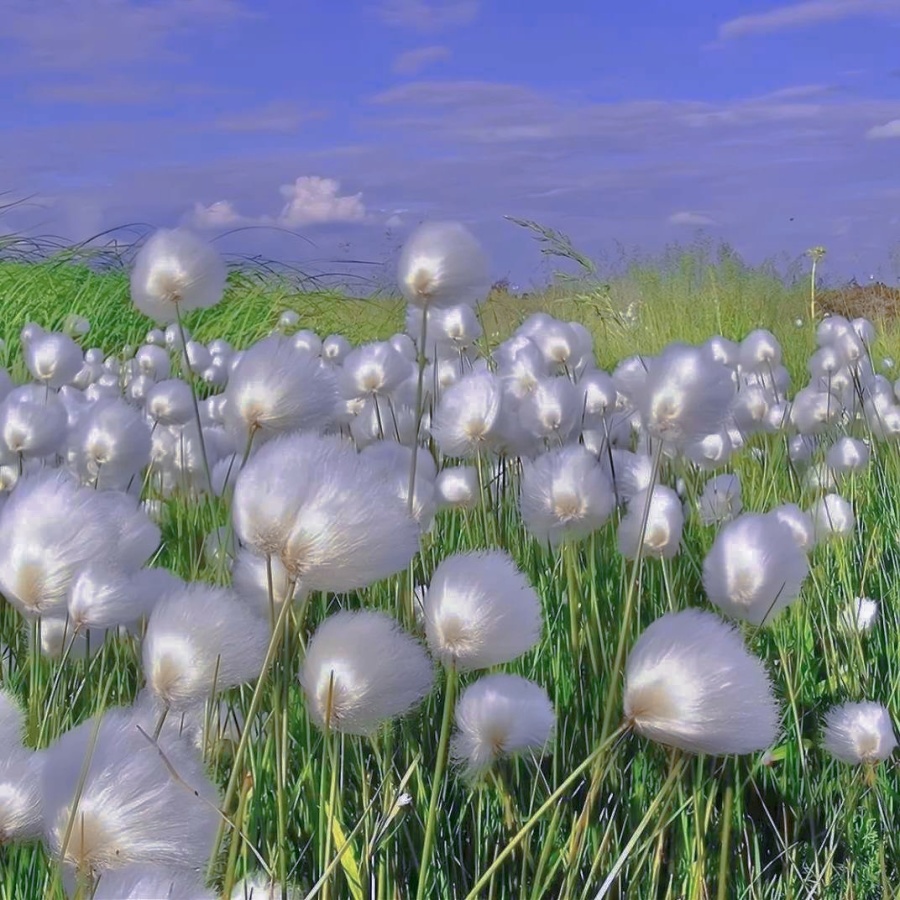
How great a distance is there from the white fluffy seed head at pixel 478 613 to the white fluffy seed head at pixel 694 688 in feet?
0.41

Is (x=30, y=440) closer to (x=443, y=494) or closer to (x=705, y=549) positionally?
(x=443, y=494)

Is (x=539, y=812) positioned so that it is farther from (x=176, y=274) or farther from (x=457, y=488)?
(x=457, y=488)

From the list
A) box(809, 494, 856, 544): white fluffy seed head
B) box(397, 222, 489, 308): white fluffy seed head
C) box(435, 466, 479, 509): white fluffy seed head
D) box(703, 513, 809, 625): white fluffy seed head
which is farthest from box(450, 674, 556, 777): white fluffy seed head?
box(809, 494, 856, 544): white fluffy seed head

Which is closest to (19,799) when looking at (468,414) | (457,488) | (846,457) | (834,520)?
(468,414)

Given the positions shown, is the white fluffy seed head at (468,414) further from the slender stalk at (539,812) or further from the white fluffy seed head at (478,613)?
the slender stalk at (539,812)

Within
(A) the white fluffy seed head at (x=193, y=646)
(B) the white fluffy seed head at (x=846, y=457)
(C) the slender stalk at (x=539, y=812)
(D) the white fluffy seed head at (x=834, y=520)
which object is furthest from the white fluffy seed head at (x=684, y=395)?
(B) the white fluffy seed head at (x=846, y=457)

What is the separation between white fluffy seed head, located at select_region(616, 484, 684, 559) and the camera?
2092 mm

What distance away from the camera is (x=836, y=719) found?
5.90 feet

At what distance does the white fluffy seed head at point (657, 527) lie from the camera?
209cm

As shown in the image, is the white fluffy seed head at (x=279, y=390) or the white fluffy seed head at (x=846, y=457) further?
the white fluffy seed head at (x=846, y=457)

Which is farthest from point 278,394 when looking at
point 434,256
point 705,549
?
point 705,549

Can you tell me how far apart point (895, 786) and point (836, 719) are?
371mm

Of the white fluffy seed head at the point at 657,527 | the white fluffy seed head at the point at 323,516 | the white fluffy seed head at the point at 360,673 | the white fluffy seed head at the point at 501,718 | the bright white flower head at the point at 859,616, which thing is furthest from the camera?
the bright white flower head at the point at 859,616

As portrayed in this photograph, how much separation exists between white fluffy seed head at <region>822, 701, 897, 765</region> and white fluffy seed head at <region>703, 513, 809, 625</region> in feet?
0.84
